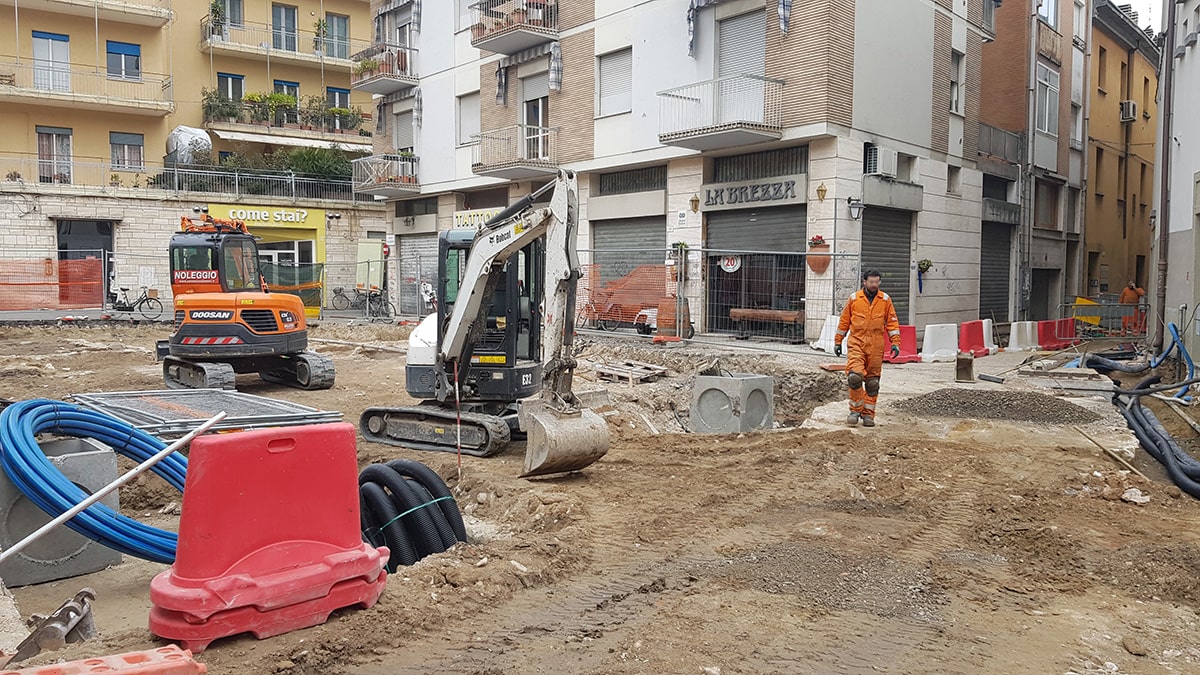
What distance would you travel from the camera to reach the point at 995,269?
79.7 ft

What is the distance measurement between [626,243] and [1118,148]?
21046mm

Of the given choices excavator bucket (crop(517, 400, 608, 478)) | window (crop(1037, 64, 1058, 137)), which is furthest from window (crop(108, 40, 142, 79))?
excavator bucket (crop(517, 400, 608, 478))

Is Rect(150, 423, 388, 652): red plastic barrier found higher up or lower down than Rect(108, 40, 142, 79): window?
lower down

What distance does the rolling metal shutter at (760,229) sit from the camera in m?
18.7

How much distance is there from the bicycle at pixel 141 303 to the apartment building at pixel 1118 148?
30.0 metres

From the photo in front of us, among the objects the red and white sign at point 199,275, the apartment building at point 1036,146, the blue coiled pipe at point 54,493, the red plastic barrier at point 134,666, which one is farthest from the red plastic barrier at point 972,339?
the red plastic barrier at point 134,666

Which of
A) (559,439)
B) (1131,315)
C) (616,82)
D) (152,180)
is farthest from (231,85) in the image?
(559,439)

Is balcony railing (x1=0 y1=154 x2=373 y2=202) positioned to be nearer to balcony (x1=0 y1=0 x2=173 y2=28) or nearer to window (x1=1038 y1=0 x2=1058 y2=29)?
balcony (x1=0 y1=0 x2=173 y2=28)

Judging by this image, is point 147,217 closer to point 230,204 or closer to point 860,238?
point 230,204

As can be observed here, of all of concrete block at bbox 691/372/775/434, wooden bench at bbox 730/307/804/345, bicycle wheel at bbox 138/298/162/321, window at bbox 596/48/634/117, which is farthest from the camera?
bicycle wheel at bbox 138/298/162/321

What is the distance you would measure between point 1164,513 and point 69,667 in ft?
22.3

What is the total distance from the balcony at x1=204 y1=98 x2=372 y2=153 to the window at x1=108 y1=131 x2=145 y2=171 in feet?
8.78

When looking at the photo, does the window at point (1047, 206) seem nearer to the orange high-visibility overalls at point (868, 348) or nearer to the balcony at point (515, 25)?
the balcony at point (515, 25)

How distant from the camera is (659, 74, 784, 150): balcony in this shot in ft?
59.2
